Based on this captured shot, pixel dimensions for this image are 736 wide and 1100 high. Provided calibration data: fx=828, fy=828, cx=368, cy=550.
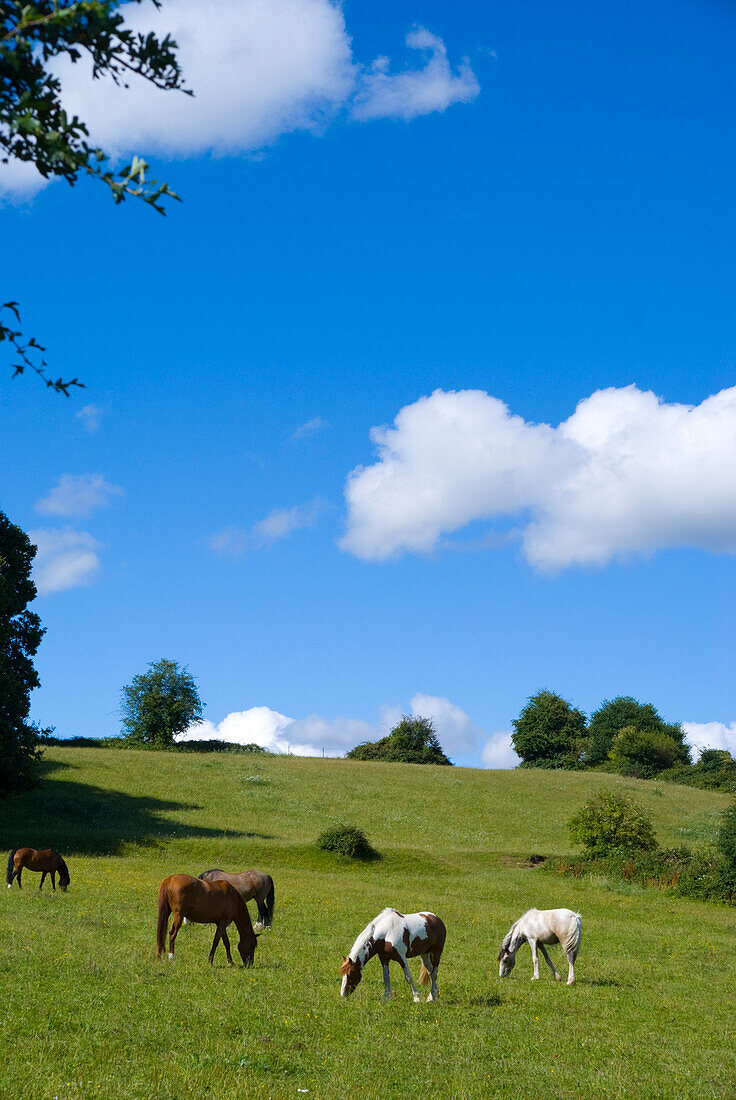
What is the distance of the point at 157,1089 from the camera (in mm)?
9953

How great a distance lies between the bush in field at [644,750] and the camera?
11944 centimetres

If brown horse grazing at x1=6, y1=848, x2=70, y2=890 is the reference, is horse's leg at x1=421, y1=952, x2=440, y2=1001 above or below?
above

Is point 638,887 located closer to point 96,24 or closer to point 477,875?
point 477,875

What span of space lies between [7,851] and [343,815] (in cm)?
2715

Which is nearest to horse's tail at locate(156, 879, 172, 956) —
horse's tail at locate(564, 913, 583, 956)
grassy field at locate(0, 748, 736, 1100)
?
grassy field at locate(0, 748, 736, 1100)

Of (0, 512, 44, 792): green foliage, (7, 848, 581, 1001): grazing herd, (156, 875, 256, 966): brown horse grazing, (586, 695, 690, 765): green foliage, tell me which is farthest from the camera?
(586, 695, 690, 765): green foliage

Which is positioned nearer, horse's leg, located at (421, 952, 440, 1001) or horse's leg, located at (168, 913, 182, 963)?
horse's leg, located at (421, 952, 440, 1001)

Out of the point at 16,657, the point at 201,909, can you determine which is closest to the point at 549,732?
the point at 16,657

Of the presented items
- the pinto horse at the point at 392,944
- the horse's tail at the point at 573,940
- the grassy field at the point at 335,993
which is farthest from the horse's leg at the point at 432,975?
the horse's tail at the point at 573,940

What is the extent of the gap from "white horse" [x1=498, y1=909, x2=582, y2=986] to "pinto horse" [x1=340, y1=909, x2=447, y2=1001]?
3299mm

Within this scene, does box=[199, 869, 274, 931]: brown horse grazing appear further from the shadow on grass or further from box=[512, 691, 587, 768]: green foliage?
box=[512, 691, 587, 768]: green foliage

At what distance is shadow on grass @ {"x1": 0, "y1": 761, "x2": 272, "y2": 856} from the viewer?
42.4 meters

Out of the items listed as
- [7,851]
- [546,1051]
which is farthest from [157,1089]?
[7,851]

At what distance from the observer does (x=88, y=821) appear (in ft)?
161
